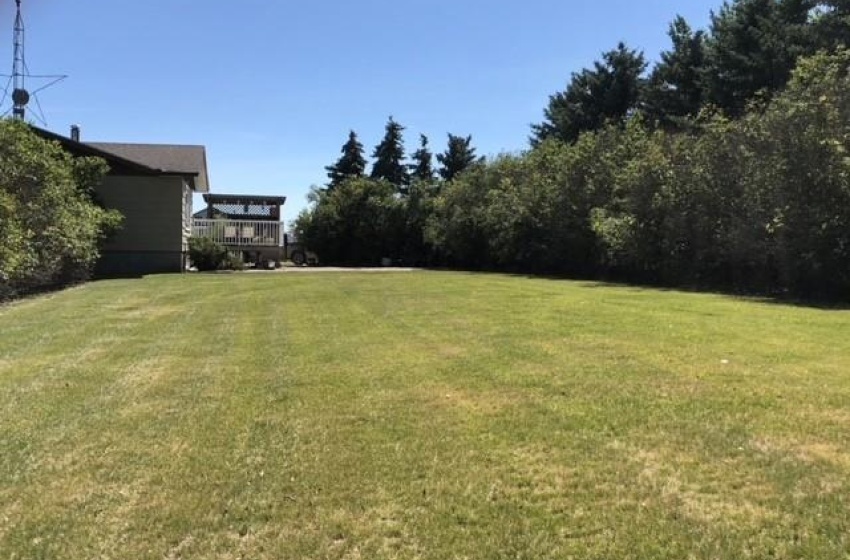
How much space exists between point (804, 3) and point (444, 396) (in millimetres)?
30552

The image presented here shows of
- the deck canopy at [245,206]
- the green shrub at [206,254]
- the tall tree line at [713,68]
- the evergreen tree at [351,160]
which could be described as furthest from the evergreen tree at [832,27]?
the evergreen tree at [351,160]

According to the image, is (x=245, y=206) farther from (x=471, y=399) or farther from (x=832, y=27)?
(x=471, y=399)

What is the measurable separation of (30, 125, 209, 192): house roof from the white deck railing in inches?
102

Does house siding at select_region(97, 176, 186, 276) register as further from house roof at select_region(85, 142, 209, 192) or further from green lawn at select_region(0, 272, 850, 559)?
green lawn at select_region(0, 272, 850, 559)

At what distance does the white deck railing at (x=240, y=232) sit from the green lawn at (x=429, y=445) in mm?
27253

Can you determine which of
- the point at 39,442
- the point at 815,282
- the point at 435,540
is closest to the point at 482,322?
the point at 39,442

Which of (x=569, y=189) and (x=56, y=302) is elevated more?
(x=569, y=189)

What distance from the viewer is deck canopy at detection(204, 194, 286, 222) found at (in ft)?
156

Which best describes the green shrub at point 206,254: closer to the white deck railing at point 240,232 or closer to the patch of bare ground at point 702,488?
the white deck railing at point 240,232

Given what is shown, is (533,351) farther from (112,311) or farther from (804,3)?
(804,3)

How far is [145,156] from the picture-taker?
35.1 m

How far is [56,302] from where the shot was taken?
53.4 feet

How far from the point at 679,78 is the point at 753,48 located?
6.08m

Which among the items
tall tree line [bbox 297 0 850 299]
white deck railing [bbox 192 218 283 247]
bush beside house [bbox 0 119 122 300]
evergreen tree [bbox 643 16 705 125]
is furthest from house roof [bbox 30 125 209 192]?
evergreen tree [bbox 643 16 705 125]
